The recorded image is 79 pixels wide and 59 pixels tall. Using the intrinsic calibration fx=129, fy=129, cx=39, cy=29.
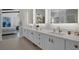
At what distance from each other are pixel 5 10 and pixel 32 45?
0.65 metres

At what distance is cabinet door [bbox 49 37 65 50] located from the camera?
1765mm

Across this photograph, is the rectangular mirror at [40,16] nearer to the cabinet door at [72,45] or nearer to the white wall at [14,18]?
the white wall at [14,18]

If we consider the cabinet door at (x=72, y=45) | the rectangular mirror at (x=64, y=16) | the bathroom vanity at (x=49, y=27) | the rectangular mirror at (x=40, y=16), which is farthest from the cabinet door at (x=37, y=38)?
the cabinet door at (x=72, y=45)

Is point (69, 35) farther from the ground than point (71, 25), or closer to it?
closer to it


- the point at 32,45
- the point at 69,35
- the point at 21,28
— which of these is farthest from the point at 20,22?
the point at 69,35

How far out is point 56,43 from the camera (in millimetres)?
1807

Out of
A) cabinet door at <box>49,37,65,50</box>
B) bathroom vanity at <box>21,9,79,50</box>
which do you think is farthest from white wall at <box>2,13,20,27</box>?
cabinet door at <box>49,37,65,50</box>

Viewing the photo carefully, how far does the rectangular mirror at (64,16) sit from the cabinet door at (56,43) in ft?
0.95

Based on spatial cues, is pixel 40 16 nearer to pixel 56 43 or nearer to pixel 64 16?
pixel 64 16

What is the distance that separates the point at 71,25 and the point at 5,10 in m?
0.99

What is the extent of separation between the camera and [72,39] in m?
1.66
